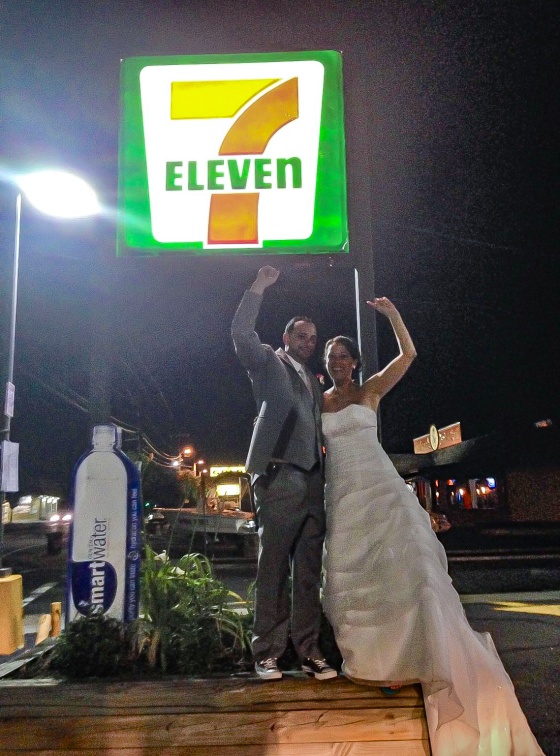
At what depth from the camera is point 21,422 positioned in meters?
25.6

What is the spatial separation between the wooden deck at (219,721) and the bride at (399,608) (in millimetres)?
104

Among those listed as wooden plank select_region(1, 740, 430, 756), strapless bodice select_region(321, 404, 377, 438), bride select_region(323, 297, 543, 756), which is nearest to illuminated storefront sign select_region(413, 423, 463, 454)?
strapless bodice select_region(321, 404, 377, 438)

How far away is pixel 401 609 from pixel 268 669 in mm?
631

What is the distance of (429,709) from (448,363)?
789 inches

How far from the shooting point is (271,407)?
2.72 meters

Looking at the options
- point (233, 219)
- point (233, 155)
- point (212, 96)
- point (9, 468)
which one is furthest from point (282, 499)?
point (9, 468)

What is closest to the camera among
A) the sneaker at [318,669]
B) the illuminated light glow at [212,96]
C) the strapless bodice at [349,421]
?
the sneaker at [318,669]

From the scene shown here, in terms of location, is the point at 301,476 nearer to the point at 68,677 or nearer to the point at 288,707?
the point at 288,707

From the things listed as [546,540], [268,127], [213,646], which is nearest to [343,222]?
[268,127]

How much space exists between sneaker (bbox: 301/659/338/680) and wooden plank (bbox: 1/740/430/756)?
0.80ft

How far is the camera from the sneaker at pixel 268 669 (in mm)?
2395

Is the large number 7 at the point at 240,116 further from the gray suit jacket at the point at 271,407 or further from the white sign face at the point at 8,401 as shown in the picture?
the white sign face at the point at 8,401

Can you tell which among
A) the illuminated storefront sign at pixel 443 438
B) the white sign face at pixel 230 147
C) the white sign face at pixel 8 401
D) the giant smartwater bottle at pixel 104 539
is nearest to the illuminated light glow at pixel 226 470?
the giant smartwater bottle at pixel 104 539

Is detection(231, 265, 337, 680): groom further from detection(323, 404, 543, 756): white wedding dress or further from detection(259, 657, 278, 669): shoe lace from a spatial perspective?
detection(323, 404, 543, 756): white wedding dress
